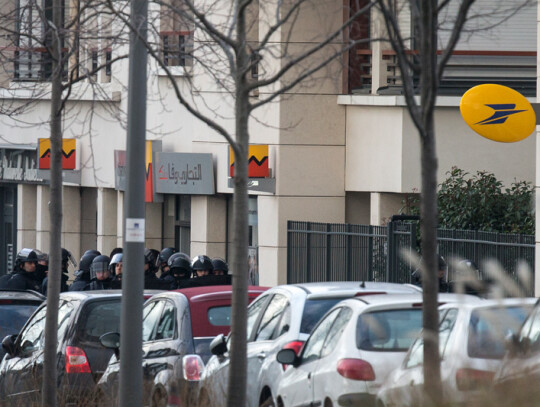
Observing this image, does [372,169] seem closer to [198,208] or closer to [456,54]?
[456,54]

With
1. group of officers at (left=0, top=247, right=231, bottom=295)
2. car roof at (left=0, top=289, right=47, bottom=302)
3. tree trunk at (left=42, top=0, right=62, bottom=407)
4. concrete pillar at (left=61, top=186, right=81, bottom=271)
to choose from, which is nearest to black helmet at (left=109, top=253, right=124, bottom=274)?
group of officers at (left=0, top=247, right=231, bottom=295)

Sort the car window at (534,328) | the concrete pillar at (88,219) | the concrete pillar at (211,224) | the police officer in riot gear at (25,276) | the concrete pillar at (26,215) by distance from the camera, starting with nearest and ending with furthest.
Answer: the car window at (534,328) → the police officer in riot gear at (25,276) → the concrete pillar at (211,224) → the concrete pillar at (88,219) → the concrete pillar at (26,215)

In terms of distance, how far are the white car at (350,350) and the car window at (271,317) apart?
108cm

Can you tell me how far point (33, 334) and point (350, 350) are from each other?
210 inches

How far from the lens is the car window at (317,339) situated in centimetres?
854

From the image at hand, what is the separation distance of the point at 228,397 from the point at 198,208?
15758 millimetres

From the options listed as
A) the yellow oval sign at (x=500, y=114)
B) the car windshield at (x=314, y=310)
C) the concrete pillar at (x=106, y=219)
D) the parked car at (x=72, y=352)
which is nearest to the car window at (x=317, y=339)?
the car windshield at (x=314, y=310)

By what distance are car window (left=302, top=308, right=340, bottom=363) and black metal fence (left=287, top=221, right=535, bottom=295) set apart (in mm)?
6943

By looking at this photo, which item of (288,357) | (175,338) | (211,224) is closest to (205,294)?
(175,338)

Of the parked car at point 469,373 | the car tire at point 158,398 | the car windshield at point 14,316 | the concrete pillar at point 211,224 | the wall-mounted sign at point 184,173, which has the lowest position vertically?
the car tire at point 158,398

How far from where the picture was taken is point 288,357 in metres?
8.72

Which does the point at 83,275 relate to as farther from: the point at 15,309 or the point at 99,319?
the point at 99,319

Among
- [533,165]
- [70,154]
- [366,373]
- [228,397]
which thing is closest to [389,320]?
[366,373]

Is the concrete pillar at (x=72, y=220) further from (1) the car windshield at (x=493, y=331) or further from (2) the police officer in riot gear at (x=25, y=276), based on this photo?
(1) the car windshield at (x=493, y=331)
